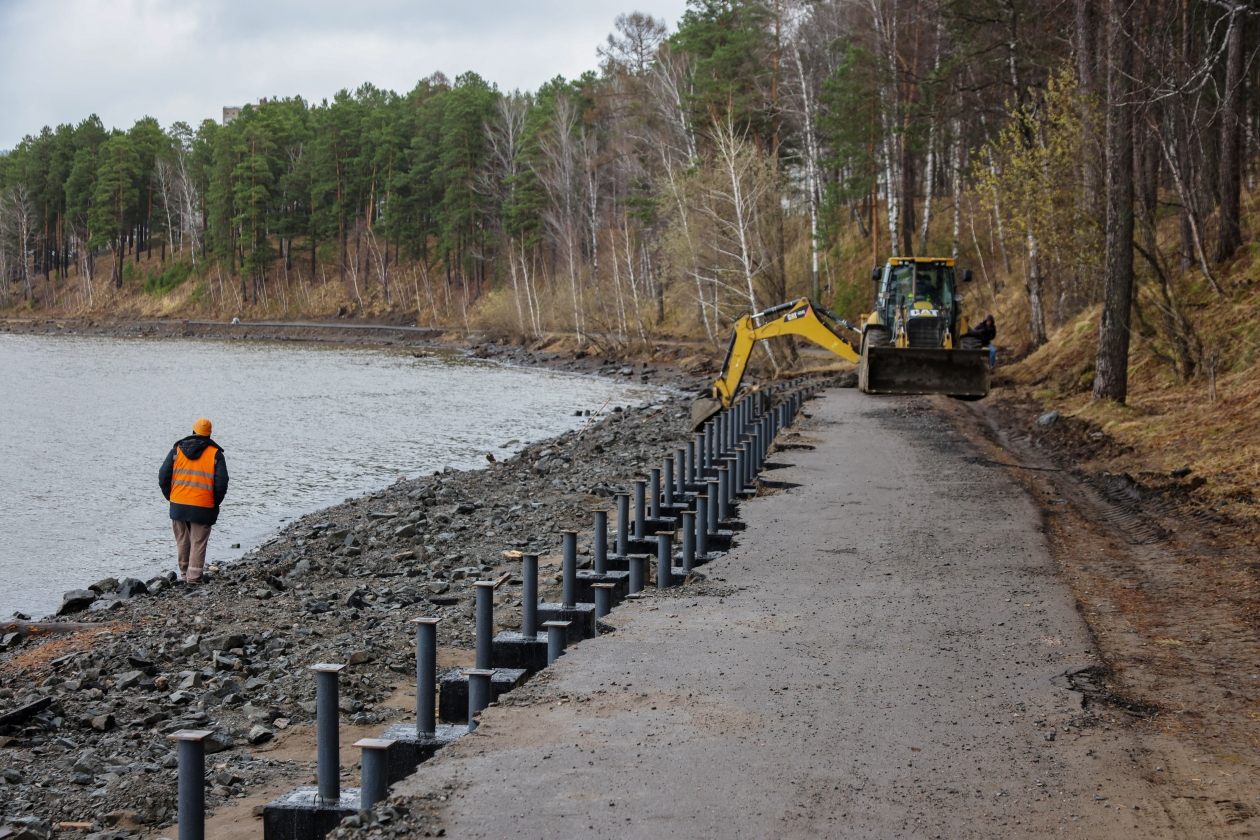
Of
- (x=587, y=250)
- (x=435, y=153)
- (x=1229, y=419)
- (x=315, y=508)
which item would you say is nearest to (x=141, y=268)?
(x=435, y=153)

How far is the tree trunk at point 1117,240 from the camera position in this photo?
62.7ft

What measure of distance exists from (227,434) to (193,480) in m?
17.2

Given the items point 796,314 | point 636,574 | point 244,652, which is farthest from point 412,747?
point 796,314

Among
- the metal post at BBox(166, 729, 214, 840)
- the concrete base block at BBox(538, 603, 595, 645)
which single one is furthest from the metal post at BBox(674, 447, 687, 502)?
the metal post at BBox(166, 729, 214, 840)

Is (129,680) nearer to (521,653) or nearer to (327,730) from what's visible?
(521,653)

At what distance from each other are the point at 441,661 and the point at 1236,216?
872 inches

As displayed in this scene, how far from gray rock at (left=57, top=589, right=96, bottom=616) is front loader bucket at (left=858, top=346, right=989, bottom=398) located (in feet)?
41.8

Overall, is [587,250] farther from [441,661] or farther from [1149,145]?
[441,661]

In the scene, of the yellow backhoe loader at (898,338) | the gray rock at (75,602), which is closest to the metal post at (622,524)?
the gray rock at (75,602)

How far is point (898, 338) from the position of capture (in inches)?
834

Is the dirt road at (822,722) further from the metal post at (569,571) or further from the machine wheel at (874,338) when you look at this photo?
the machine wheel at (874,338)

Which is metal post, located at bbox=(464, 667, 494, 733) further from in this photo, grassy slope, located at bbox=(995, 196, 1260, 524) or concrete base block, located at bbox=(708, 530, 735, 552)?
grassy slope, located at bbox=(995, 196, 1260, 524)

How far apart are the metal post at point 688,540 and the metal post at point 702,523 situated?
361 millimetres

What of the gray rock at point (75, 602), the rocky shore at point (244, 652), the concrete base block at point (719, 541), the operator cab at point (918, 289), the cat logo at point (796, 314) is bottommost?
the gray rock at point (75, 602)
